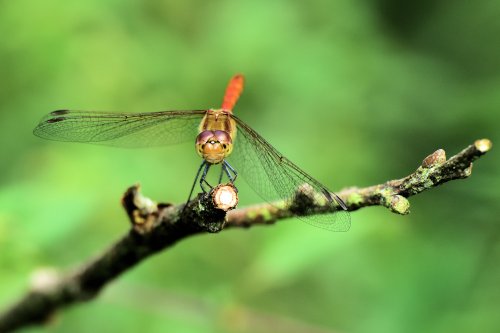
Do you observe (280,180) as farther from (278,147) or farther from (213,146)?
(278,147)

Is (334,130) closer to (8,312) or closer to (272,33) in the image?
(272,33)

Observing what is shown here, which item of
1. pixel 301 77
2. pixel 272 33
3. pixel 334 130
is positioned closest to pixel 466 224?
pixel 334 130

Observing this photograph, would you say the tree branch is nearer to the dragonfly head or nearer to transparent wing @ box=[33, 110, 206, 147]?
the dragonfly head

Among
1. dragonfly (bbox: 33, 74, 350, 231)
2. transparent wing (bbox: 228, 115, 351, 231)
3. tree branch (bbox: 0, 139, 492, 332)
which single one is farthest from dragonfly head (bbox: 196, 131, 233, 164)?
tree branch (bbox: 0, 139, 492, 332)

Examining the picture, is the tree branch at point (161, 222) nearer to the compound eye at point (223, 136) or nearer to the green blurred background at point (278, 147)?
the green blurred background at point (278, 147)

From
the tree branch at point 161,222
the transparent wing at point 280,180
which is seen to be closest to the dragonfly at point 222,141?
the transparent wing at point 280,180
